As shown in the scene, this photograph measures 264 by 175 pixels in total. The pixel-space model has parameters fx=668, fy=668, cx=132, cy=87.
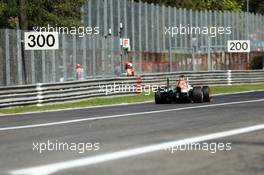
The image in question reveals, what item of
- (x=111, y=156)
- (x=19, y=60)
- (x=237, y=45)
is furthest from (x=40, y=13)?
(x=111, y=156)

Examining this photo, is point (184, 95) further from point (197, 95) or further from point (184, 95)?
point (197, 95)

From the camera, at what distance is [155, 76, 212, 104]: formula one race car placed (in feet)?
74.6

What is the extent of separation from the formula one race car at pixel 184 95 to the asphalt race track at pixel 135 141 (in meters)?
4.51

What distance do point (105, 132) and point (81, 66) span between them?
681 inches

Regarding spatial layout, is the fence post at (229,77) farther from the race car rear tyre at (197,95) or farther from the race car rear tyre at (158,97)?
the race car rear tyre at (197,95)

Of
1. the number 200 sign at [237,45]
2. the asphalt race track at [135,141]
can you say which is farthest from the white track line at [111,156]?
the number 200 sign at [237,45]

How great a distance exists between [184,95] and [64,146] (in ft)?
41.5

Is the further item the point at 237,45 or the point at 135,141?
the point at 237,45

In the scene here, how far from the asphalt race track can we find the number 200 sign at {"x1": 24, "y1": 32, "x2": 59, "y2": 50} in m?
6.83

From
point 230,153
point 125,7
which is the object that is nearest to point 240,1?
point 125,7

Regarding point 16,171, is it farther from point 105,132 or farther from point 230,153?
point 105,132

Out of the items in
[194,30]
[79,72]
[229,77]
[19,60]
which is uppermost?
[194,30]

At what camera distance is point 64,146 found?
34.8 ft

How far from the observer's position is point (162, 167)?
27.4ft
